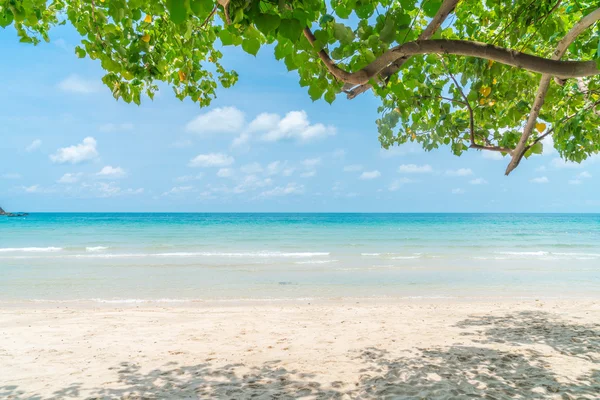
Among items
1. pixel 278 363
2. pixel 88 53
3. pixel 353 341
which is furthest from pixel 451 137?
pixel 88 53

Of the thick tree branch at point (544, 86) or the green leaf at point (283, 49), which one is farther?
the thick tree branch at point (544, 86)

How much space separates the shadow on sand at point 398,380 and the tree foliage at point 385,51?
1.96 metres

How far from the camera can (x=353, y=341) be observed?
18.1 ft

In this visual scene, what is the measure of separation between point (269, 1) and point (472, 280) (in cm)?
1213

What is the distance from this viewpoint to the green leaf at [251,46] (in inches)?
82.4

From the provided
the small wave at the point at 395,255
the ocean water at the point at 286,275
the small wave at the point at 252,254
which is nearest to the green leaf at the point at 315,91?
the ocean water at the point at 286,275

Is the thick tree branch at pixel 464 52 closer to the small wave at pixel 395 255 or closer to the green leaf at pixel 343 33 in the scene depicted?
the green leaf at pixel 343 33

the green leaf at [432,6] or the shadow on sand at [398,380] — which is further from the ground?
the green leaf at [432,6]

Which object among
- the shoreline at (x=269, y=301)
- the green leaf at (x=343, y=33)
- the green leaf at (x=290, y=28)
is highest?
the green leaf at (x=343, y=33)

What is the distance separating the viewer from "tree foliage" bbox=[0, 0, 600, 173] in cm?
221

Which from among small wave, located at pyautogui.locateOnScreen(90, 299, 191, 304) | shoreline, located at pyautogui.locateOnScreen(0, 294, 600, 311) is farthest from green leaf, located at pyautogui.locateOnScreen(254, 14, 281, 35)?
small wave, located at pyautogui.locateOnScreen(90, 299, 191, 304)

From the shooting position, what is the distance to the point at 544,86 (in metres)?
3.19

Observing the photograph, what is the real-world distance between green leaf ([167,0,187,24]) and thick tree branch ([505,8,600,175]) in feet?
6.95

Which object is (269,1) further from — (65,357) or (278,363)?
(65,357)
